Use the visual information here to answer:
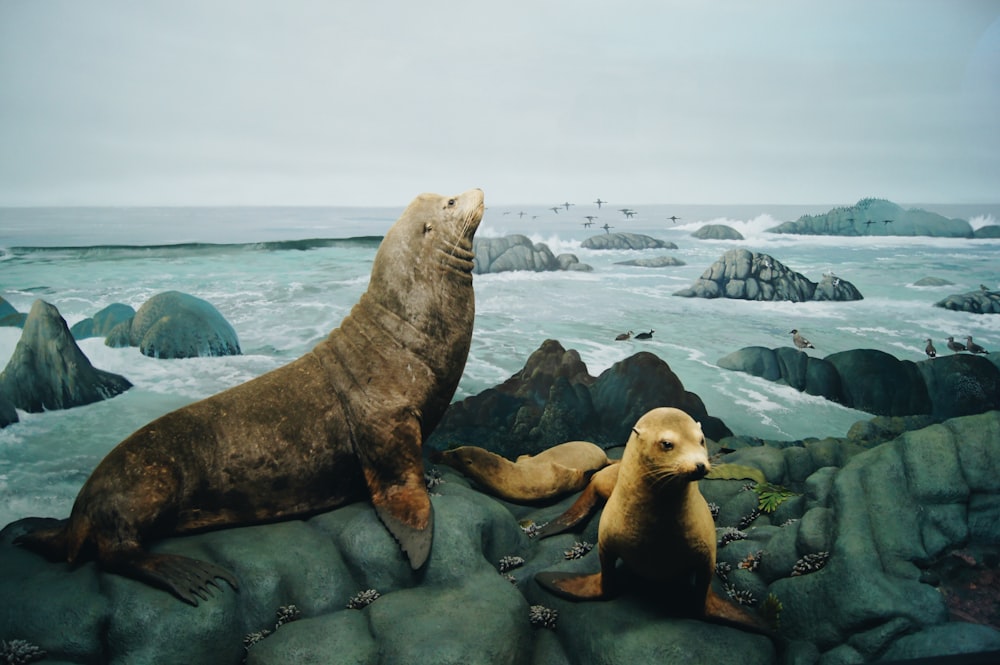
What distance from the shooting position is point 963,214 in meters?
6.56

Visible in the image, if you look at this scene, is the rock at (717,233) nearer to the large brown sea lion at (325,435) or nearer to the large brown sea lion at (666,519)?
the large brown sea lion at (325,435)

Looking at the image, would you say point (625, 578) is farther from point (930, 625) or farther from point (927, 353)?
point (927, 353)

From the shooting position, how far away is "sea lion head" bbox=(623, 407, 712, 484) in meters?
2.97

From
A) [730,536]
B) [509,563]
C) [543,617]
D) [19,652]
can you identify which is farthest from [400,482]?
[730,536]

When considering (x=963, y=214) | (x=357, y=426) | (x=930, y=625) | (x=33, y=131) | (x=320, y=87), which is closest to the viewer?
(x=930, y=625)

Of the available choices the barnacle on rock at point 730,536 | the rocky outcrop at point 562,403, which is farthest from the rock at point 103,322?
the barnacle on rock at point 730,536

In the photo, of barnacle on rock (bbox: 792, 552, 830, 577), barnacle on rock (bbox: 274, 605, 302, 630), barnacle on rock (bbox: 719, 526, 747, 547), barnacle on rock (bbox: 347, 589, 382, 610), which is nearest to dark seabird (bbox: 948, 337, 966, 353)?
barnacle on rock (bbox: 719, 526, 747, 547)

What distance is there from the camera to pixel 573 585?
3.74m

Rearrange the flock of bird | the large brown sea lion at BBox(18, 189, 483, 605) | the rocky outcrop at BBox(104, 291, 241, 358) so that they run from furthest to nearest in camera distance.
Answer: the flock of bird, the rocky outcrop at BBox(104, 291, 241, 358), the large brown sea lion at BBox(18, 189, 483, 605)

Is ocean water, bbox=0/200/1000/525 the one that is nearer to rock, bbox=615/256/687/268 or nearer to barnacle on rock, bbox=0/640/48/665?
rock, bbox=615/256/687/268

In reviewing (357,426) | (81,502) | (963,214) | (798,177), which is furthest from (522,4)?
(81,502)

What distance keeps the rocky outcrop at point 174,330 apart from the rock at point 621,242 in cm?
392

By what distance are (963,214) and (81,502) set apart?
816cm

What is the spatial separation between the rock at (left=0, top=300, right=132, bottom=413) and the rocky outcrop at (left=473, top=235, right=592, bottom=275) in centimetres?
359
